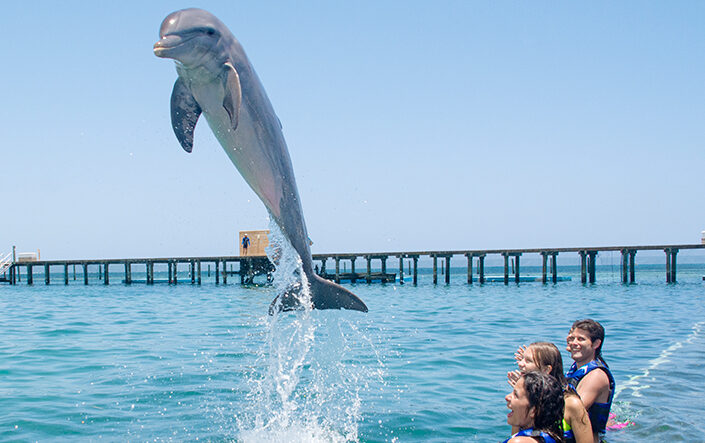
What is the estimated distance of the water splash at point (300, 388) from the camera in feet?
21.0

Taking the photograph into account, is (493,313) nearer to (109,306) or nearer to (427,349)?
(427,349)

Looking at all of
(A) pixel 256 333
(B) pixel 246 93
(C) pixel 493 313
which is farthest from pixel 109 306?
(B) pixel 246 93

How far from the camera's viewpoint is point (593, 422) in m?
4.81

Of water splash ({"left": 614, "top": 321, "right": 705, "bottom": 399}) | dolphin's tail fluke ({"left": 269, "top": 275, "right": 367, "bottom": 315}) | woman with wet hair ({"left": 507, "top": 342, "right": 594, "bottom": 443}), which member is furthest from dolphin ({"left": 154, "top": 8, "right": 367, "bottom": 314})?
water splash ({"left": 614, "top": 321, "right": 705, "bottom": 399})

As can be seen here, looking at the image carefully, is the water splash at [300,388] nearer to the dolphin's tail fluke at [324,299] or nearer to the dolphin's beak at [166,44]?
the dolphin's tail fluke at [324,299]

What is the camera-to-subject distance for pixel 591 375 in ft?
15.7

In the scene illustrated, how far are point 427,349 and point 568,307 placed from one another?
37.3ft

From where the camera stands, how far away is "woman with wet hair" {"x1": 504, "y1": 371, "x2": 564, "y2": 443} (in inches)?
129

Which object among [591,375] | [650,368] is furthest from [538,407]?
[650,368]

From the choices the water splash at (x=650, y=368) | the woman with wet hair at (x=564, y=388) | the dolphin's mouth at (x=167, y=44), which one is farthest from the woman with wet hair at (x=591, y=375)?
the water splash at (x=650, y=368)

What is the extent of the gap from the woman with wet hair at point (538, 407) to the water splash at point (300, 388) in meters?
3.24

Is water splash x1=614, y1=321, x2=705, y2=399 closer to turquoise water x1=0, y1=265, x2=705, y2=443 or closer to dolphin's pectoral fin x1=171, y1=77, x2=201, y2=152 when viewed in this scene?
turquoise water x1=0, y1=265, x2=705, y2=443

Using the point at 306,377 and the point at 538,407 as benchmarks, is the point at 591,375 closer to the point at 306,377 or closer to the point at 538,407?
the point at 538,407

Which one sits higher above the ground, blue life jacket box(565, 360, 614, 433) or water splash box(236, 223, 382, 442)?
blue life jacket box(565, 360, 614, 433)
